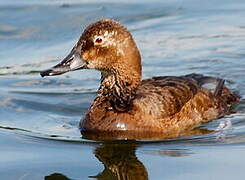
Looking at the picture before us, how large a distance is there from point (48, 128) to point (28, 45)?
4150 millimetres

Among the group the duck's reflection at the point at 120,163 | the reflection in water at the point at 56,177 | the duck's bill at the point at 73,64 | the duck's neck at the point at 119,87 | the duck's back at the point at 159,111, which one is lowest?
the duck's reflection at the point at 120,163

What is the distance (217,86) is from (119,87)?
1.83 meters

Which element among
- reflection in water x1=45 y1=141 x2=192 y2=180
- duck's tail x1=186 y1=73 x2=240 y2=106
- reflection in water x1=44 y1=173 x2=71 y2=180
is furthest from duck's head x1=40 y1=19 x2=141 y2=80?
reflection in water x1=44 y1=173 x2=71 y2=180

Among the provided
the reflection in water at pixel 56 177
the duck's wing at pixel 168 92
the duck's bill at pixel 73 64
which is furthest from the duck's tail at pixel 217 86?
the reflection in water at pixel 56 177

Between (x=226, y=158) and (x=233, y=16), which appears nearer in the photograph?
(x=226, y=158)

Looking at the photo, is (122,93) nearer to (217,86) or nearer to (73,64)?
(73,64)

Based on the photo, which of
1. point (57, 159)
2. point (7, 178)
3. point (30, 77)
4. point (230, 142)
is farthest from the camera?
point (30, 77)

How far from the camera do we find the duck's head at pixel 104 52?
33.8ft

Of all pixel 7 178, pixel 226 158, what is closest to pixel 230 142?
pixel 226 158

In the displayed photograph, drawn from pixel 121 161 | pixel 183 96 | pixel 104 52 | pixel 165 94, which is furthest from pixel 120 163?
pixel 183 96

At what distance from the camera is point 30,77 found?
1315 centimetres

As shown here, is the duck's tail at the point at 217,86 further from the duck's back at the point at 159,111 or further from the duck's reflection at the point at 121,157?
the duck's reflection at the point at 121,157

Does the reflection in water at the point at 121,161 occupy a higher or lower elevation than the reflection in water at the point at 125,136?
lower

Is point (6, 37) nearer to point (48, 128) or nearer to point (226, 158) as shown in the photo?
point (48, 128)
